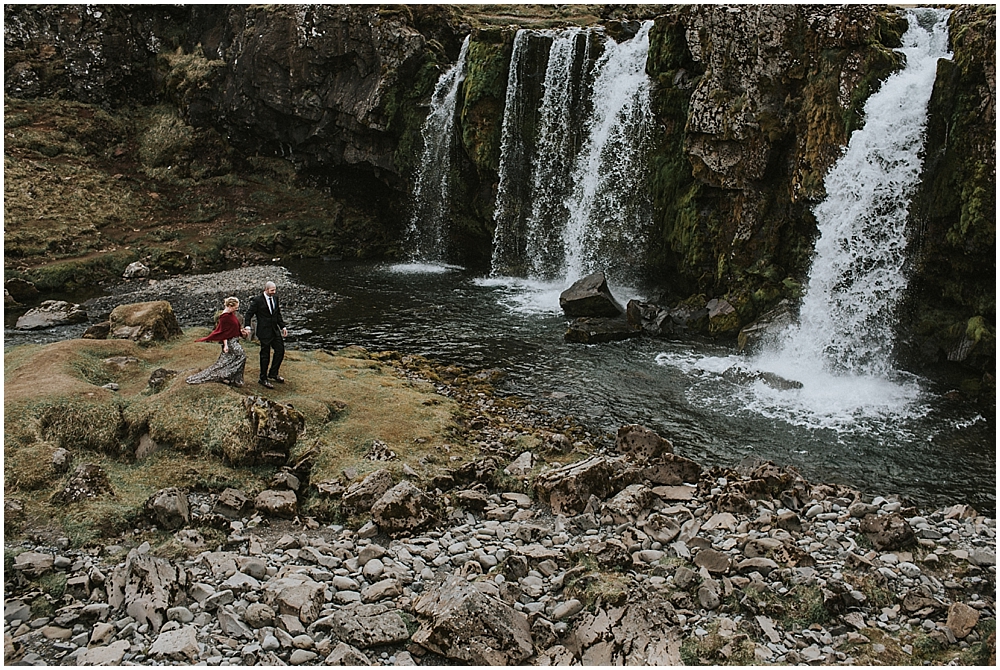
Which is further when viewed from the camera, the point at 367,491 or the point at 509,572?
the point at 367,491

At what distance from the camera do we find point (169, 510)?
432 inches

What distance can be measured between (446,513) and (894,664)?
6734 mm

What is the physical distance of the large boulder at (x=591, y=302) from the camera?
2433 centimetres

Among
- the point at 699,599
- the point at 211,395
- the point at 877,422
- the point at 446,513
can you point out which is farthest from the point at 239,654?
the point at 877,422

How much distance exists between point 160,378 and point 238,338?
216 centimetres

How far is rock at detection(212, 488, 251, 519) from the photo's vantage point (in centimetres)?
1164

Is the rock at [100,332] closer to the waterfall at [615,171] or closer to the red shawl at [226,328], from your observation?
the red shawl at [226,328]

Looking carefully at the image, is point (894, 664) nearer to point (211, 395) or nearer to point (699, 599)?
point (699, 599)

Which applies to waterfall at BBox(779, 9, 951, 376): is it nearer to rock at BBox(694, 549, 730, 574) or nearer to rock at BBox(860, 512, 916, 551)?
rock at BBox(860, 512, 916, 551)

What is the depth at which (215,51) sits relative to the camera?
4409 cm

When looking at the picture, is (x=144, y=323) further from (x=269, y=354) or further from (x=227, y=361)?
(x=227, y=361)

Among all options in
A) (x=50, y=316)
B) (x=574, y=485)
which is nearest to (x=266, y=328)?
(x=574, y=485)

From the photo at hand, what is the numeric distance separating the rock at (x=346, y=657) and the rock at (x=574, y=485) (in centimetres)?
472

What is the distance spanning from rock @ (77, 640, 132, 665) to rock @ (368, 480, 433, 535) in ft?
13.2
